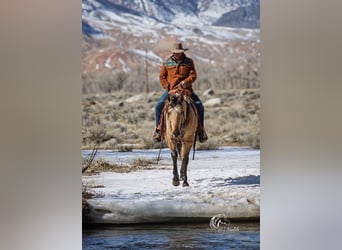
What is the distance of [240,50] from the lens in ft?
8.40

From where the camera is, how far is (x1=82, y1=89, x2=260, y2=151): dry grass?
2514mm

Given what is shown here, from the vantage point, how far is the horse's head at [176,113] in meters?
2.57

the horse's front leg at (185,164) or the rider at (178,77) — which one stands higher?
the rider at (178,77)

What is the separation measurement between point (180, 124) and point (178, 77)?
28cm

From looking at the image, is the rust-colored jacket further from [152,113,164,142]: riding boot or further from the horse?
[152,113,164,142]: riding boot

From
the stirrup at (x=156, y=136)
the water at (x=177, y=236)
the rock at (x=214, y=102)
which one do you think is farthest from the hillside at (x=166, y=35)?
the water at (x=177, y=236)

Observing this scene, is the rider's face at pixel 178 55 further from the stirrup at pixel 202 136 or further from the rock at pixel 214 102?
the stirrup at pixel 202 136

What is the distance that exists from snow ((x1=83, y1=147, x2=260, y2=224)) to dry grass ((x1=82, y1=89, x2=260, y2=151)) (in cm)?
6

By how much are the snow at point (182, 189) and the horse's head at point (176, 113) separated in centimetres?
15

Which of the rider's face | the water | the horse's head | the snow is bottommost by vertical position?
the water

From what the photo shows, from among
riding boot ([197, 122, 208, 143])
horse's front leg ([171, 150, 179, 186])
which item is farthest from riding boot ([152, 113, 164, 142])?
riding boot ([197, 122, 208, 143])

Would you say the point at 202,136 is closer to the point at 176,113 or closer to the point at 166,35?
the point at 176,113

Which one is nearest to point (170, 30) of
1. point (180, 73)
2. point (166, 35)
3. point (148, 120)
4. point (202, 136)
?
point (166, 35)
